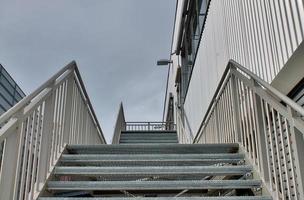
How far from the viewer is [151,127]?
55.7ft

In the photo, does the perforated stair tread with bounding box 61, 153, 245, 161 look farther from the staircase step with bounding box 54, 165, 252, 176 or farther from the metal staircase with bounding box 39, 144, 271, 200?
the staircase step with bounding box 54, 165, 252, 176

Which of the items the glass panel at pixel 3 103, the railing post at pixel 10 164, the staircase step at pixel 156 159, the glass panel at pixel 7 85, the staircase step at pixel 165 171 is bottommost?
the railing post at pixel 10 164

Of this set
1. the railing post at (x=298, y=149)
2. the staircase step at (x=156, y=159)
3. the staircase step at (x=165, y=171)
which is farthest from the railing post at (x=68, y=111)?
the railing post at (x=298, y=149)

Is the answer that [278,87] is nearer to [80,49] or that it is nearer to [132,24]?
[80,49]

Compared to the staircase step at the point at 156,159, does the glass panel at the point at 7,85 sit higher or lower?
higher

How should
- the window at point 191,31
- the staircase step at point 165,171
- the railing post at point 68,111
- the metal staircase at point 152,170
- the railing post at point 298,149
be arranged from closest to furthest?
the railing post at point 298,149, the metal staircase at point 152,170, the staircase step at point 165,171, the railing post at point 68,111, the window at point 191,31

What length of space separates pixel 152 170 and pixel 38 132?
94 centimetres

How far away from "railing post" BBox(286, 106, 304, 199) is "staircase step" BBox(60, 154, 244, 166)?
42.8 inches

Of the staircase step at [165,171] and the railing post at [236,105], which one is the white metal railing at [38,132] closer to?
the staircase step at [165,171]

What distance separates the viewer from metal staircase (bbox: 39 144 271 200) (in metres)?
3.17

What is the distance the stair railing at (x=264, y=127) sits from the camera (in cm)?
254

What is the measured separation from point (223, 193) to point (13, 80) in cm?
1055

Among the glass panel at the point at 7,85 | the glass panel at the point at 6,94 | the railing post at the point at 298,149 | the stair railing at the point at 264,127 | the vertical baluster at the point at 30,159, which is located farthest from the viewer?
the glass panel at the point at 7,85

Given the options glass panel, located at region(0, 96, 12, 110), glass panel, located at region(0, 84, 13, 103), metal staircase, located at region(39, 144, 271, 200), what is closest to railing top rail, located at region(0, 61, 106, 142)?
metal staircase, located at region(39, 144, 271, 200)
